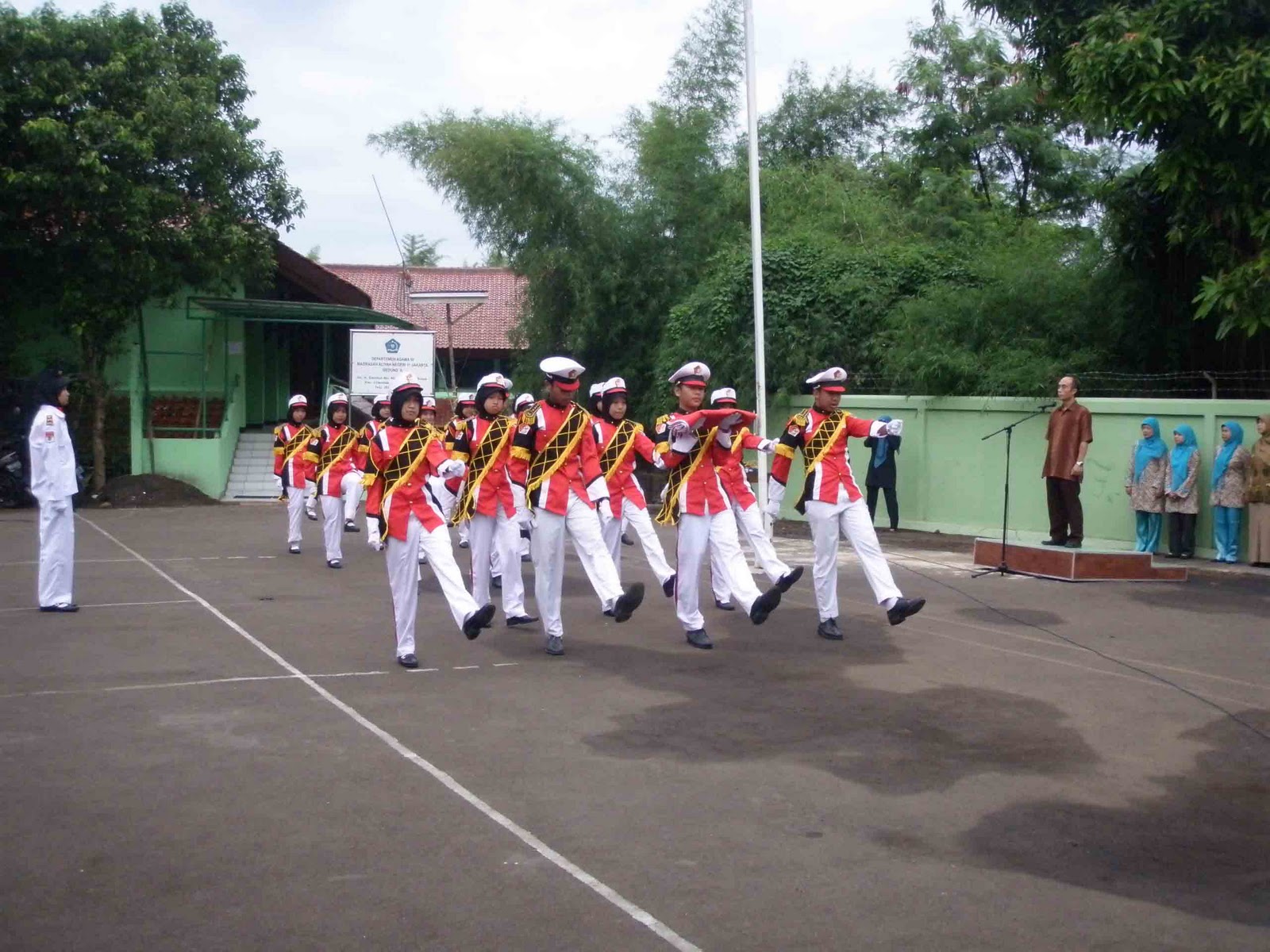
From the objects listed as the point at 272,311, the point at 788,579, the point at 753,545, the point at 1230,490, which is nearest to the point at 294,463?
the point at 753,545

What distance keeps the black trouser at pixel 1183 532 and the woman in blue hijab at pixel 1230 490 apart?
0.76 feet

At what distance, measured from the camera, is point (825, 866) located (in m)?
5.16

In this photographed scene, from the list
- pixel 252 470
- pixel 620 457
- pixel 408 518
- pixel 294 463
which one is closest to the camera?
pixel 408 518

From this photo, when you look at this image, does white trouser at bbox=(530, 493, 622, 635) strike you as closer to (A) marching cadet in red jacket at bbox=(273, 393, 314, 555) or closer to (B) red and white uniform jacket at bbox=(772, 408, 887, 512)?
(B) red and white uniform jacket at bbox=(772, 408, 887, 512)

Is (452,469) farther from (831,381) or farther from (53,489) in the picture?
(53,489)

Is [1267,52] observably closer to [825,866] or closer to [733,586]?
[733,586]

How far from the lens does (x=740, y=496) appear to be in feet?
36.7

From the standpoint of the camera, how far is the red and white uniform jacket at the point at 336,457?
15.5 meters

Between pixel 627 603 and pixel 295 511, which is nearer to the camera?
pixel 627 603

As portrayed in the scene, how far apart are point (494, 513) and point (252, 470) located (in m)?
17.7

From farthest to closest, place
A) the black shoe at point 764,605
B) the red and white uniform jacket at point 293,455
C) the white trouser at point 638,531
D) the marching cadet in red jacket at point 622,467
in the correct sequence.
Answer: the red and white uniform jacket at point 293,455 → the white trouser at point 638,531 → the marching cadet in red jacket at point 622,467 → the black shoe at point 764,605

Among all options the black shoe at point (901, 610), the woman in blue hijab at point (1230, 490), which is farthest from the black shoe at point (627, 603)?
the woman in blue hijab at point (1230, 490)

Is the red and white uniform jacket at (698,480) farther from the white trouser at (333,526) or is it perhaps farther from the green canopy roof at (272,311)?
the green canopy roof at (272,311)

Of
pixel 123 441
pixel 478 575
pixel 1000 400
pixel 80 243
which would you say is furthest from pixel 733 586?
pixel 123 441
